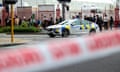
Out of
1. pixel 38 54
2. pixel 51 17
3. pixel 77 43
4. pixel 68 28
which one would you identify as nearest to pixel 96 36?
pixel 77 43

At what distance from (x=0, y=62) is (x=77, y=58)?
27.0 inches

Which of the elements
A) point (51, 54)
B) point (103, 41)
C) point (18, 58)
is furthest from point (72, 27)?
point (18, 58)

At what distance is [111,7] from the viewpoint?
52.5m

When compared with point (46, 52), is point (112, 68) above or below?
below

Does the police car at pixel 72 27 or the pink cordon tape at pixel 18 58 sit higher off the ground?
the pink cordon tape at pixel 18 58

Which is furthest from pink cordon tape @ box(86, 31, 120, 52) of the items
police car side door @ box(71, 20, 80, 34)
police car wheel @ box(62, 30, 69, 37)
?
police car side door @ box(71, 20, 80, 34)

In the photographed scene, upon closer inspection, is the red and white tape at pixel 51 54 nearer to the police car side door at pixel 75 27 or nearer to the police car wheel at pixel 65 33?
the police car wheel at pixel 65 33

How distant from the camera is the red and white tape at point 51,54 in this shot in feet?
7.64

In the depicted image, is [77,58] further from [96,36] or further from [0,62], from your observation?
[0,62]

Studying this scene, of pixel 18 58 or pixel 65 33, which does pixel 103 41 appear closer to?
pixel 18 58

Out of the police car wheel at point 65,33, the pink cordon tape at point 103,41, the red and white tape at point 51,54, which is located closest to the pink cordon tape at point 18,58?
the red and white tape at point 51,54

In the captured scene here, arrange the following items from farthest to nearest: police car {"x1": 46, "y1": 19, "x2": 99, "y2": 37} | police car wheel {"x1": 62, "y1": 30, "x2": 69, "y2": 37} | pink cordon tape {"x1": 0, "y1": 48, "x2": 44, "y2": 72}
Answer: police car {"x1": 46, "y1": 19, "x2": 99, "y2": 37} < police car wheel {"x1": 62, "y1": 30, "x2": 69, "y2": 37} < pink cordon tape {"x1": 0, "y1": 48, "x2": 44, "y2": 72}

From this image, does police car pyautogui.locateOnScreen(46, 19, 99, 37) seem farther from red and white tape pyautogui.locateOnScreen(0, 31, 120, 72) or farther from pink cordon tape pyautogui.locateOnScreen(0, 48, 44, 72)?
pink cordon tape pyautogui.locateOnScreen(0, 48, 44, 72)

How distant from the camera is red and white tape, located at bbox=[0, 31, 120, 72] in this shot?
2328 mm
